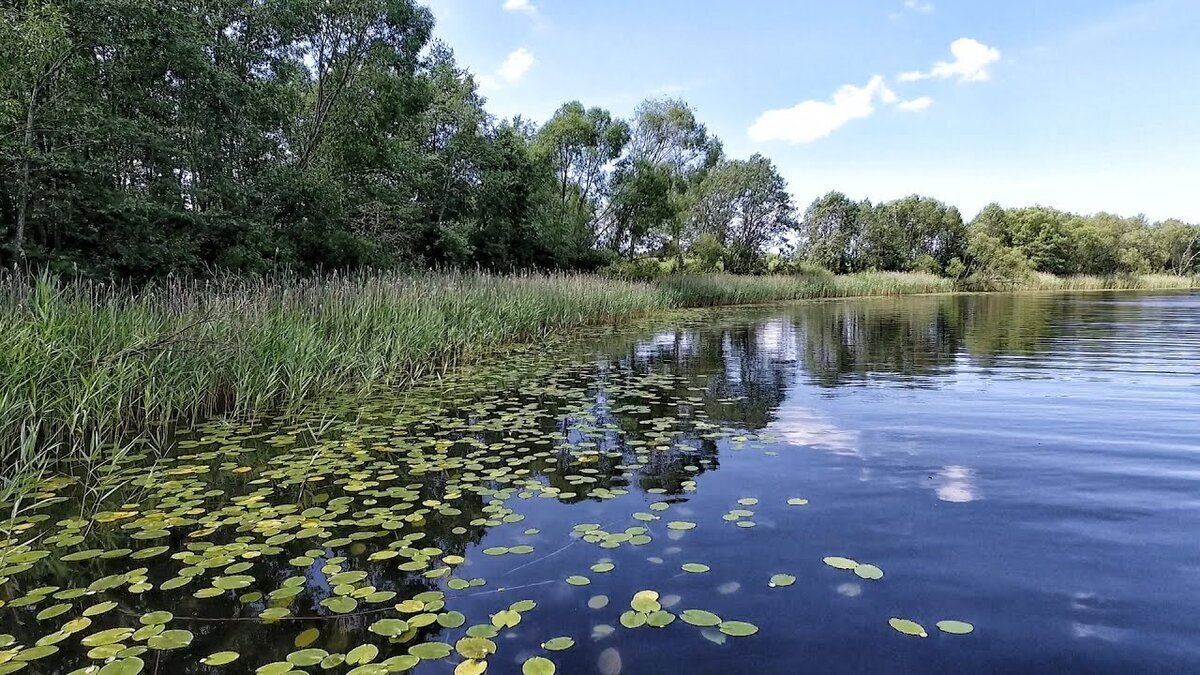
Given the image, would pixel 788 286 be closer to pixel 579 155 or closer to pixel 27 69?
pixel 579 155

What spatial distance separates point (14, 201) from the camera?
26.3 ft

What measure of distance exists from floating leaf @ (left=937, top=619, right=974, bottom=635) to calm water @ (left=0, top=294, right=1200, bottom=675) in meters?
0.03

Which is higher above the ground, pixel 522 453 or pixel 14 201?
pixel 14 201

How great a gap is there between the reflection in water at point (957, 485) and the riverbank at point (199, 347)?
5.16 metres

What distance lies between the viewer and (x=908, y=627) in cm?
224

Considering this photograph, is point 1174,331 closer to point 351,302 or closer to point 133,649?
point 351,302

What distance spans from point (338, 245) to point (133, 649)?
13398mm

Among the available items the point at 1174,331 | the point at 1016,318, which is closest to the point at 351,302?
the point at 1174,331

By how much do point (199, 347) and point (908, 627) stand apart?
19.2ft

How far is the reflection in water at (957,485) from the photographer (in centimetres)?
359

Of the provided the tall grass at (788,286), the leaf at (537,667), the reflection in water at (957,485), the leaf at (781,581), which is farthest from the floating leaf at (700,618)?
the tall grass at (788,286)

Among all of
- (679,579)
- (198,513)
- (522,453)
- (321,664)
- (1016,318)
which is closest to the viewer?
(321,664)

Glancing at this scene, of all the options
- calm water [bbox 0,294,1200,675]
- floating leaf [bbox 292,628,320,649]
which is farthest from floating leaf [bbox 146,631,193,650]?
floating leaf [bbox 292,628,320,649]

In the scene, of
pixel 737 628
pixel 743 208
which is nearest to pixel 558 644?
pixel 737 628
